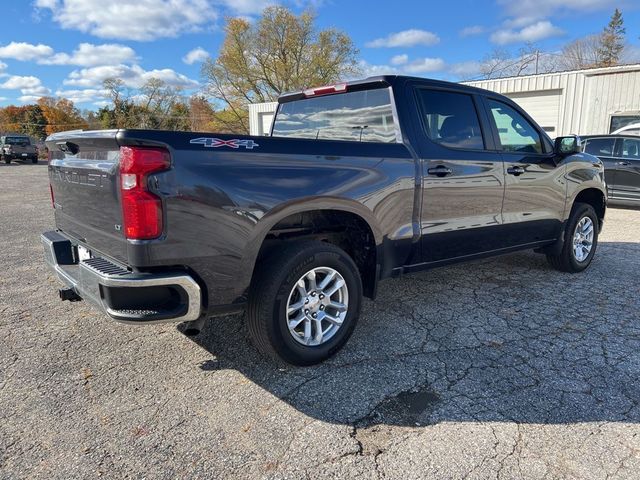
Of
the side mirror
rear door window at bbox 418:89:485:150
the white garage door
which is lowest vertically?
the side mirror

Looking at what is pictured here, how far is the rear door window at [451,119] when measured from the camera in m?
3.79

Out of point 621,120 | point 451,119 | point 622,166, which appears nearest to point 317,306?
point 451,119

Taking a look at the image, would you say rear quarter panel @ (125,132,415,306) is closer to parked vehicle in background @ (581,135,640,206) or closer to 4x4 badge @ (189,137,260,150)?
4x4 badge @ (189,137,260,150)

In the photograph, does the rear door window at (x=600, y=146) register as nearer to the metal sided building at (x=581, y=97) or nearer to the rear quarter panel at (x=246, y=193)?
the metal sided building at (x=581, y=97)

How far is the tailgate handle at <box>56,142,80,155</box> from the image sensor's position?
2.97 metres

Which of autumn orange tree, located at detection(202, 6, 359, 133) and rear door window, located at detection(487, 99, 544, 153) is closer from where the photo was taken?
rear door window, located at detection(487, 99, 544, 153)

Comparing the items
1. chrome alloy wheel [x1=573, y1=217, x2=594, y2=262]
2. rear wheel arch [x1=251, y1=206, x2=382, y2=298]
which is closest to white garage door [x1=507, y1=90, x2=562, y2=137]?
chrome alloy wheel [x1=573, y1=217, x2=594, y2=262]

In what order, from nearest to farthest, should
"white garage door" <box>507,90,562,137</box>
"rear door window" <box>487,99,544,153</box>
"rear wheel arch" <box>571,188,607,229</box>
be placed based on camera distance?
"rear door window" <box>487,99,544,153</box> < "rear wheel arch" <box>571,188,607,229</box> < "white garage door" <box>507,90,562,137</box>

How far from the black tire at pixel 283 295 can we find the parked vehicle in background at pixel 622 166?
30.9ft

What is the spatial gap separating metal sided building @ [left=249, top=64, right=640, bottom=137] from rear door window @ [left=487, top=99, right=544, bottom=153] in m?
11.9

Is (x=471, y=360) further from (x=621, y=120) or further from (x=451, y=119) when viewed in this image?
(x=621, y=120)

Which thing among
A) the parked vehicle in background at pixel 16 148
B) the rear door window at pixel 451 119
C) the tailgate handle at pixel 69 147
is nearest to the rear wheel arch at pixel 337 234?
the rear door window at pixel 451 119

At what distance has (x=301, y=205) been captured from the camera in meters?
2.93

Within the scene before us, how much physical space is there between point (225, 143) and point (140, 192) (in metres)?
0.53
